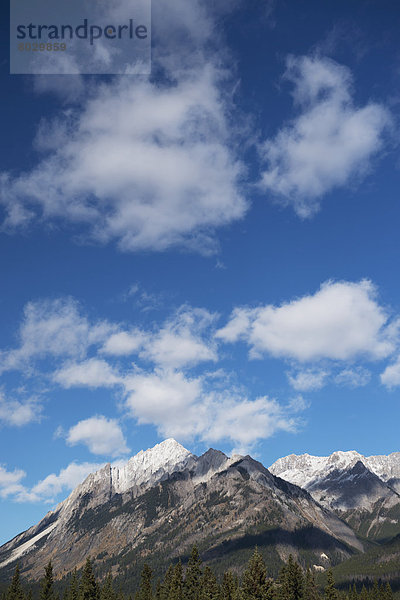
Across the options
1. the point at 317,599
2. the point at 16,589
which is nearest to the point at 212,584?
the point at 317,599

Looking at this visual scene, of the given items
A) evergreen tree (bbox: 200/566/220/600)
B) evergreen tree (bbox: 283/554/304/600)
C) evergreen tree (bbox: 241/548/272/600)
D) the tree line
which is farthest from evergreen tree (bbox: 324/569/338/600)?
evergreen tree (bbox: 241/548/272/600)

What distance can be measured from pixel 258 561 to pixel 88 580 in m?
48.5

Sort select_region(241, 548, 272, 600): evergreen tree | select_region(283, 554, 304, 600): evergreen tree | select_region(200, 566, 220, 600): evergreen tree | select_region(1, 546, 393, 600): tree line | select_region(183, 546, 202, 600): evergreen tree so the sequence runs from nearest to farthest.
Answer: select_region(241, 548, 272, 600): evergreen tree → select_region(1, 546, 393, 600): tree line → select_region(283, 554, 304, 600): evergreen tree → select_region(200, 566, 220, 600): evergreen tree → select_region(183, 546, 202, 600): evergreen tree

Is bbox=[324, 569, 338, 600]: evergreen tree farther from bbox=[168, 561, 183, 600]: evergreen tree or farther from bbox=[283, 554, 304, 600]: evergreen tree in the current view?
bbox=[168, 561, 183, 600]: evergreen tree

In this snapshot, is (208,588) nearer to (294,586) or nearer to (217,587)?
(217,587)

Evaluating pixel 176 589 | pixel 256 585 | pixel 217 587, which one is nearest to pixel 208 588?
pixel 217 587

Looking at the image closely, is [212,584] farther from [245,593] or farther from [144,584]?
[245,593]

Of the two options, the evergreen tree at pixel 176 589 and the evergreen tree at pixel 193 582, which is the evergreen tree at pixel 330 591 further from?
the evergreen tree at pixel 176 589

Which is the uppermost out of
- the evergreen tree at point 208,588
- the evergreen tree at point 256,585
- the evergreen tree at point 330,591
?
the evergreen tree at point 256,585

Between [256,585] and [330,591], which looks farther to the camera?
[330,591]

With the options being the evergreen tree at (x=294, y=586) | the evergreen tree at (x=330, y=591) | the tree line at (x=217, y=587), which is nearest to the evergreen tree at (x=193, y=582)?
the tree line at (x=217, y=587)

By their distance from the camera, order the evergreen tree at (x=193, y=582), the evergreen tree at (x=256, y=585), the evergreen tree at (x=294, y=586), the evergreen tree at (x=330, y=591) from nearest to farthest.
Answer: the evergreen tree at (x=256, y=585) → the evergreen tree at (x=294, y=586) → the evergreen tree at (x=330, y=591) → the evergreen tree at (x=193, y=582)

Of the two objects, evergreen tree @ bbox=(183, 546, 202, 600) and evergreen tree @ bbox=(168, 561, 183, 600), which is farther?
evergreen tree @ bbox=(183, 546, 202, 600)

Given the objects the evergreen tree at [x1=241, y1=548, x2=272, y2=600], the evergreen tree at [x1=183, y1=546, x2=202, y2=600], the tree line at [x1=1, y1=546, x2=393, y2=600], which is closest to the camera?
the evergreen tree at [x1=241, y1=548, x2=272, y2=600]
